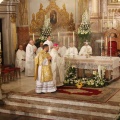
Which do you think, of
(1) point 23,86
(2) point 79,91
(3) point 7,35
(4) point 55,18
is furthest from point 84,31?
(2) point 79,91

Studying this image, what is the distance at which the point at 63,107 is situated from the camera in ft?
33.3

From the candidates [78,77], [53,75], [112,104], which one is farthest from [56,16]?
[112,104]

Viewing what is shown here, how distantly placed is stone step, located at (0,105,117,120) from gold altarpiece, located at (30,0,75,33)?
802 centimetres

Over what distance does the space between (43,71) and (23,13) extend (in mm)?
7848

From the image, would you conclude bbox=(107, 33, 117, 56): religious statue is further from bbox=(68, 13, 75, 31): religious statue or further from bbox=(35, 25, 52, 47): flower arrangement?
bbox=(35, 25, 52, 47): flower arrangement

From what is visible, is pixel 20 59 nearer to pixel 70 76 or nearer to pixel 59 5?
pixel 59 5

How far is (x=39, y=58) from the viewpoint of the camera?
11242 mm

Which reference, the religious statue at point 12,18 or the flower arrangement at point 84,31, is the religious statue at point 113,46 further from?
the religious statue at point 12,18

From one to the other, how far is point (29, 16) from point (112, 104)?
10.1 m

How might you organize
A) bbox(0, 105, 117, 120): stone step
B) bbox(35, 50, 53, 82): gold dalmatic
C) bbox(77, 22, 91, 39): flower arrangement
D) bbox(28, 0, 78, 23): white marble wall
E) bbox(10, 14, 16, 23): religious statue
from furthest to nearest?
bbox(28, 0, 78, 23): white marble wall → bbox(10, 14, 16, 23): religious statue → bbox(77, 22, 91, 39): flower arrangement → bbox(35, 50, 53, 82): gold dalmatic → bbox(0, 105, 117, 120): stone step

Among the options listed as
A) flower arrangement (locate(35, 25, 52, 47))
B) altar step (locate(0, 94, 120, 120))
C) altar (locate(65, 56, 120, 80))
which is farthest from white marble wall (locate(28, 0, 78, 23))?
altar step (locate(0, 94, 120, 120))

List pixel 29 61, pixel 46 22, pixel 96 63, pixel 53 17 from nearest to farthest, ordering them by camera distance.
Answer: pixel 96 63, pixel 29 61, pixel 46 22, pixel 53 17

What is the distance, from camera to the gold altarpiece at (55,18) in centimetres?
1780

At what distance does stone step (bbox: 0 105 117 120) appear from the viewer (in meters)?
9.54
